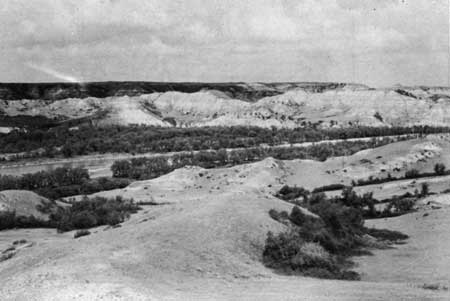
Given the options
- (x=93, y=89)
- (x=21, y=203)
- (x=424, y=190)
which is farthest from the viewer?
(x=93, y=89)

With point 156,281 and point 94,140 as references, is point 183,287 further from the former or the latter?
point 94,140

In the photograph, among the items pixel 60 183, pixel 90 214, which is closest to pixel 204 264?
pixel 90 214

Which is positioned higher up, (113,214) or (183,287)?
(183,287)

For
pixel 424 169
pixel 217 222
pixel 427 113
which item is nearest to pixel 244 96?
pixel 427 113

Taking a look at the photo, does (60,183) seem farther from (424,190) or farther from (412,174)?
(424,190)

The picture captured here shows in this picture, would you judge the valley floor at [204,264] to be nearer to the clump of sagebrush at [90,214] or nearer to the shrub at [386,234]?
the shrub at [386,234]

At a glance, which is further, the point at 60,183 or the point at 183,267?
the point at 60,183

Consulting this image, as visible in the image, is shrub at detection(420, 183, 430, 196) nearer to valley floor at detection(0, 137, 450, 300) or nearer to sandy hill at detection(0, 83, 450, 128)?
valley floor at detection(0, 137, 450, 300)

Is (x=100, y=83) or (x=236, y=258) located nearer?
(x=236, y=258)
